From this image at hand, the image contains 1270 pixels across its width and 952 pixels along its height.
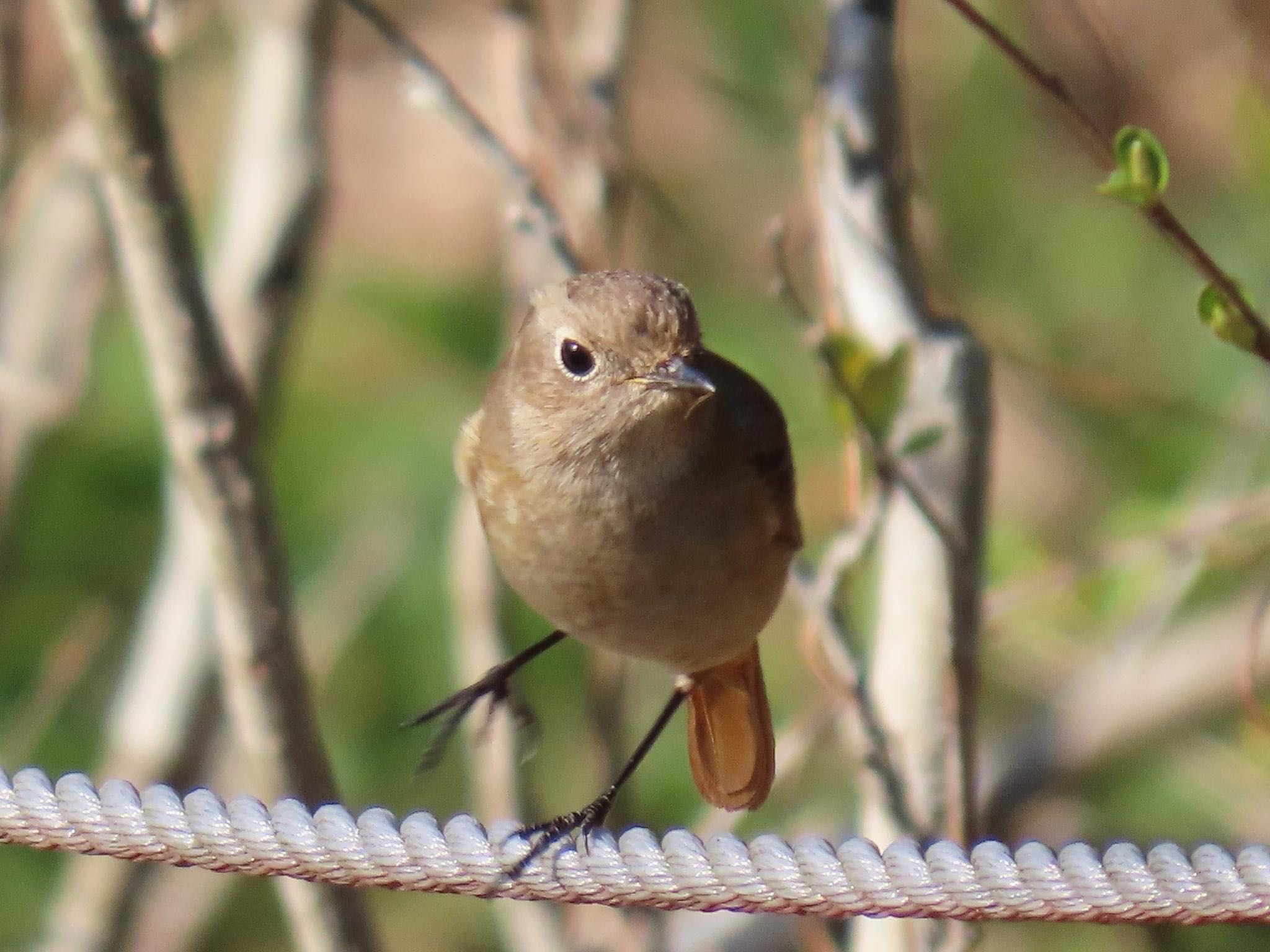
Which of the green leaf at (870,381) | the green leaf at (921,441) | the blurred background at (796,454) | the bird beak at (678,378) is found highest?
the green leaf at (870,381)

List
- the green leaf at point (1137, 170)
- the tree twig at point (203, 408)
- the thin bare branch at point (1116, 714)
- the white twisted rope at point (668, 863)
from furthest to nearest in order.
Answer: the thin bare branch at point (1116, 714) < the tree twig at point (203, 408) < the green leaf at point (1137, 170) < the white twisted rope at point (668, 863)

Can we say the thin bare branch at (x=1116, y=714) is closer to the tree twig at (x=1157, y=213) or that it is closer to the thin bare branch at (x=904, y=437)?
the thin bare branch at (x=904, y=437)

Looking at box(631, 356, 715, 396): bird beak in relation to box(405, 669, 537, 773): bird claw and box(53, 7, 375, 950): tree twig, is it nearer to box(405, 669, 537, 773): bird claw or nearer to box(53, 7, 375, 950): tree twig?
box(53, 7, 375, 950): tree twig

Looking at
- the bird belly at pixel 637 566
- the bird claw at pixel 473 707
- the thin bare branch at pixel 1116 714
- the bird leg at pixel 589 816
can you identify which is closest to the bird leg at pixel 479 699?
the bird claw at pixel 473 707

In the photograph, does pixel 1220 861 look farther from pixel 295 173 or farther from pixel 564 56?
pixel 564 56

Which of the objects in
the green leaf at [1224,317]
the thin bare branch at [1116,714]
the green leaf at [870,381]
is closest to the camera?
the green leaf at [1224,317]

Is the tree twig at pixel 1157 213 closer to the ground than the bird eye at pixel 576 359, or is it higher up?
higher up

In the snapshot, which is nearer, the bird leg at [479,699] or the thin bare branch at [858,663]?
the thin bare branch at [858,663]

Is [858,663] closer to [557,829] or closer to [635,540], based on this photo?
[635,540]
